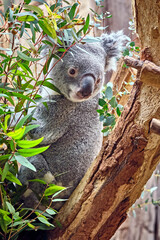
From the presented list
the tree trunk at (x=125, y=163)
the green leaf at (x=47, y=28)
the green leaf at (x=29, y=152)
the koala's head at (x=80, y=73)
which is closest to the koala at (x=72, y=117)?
the koala's head at (x=80, y=73)

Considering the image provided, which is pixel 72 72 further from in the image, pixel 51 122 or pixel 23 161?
pixel 23 161

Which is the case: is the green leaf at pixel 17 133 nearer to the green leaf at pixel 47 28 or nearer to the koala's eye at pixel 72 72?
the green leaf at pixel 47 28

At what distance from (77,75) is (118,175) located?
777 millimetres

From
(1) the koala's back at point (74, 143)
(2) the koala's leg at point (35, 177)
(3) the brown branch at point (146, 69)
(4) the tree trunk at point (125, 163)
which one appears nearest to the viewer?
(3) the brown branch at point (146, 69)

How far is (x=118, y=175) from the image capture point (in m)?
1.53

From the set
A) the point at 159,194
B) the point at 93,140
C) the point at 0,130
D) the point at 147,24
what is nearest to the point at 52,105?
the point at 93,140

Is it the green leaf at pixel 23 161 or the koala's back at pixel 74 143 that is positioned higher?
the green leaf at pixel 23 161

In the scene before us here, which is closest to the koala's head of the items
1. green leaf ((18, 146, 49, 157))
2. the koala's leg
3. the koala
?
the koala

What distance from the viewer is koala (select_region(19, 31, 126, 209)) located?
2.02 m

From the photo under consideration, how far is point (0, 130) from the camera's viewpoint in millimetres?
1474

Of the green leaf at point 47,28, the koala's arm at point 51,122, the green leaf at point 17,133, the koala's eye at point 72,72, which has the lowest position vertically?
the koala's arm at point 51,122

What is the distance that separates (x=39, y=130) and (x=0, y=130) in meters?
0.65

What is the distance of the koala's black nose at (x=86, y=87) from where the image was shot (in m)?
1.94

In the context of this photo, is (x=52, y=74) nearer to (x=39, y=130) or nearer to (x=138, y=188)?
(x=39, y=130)
